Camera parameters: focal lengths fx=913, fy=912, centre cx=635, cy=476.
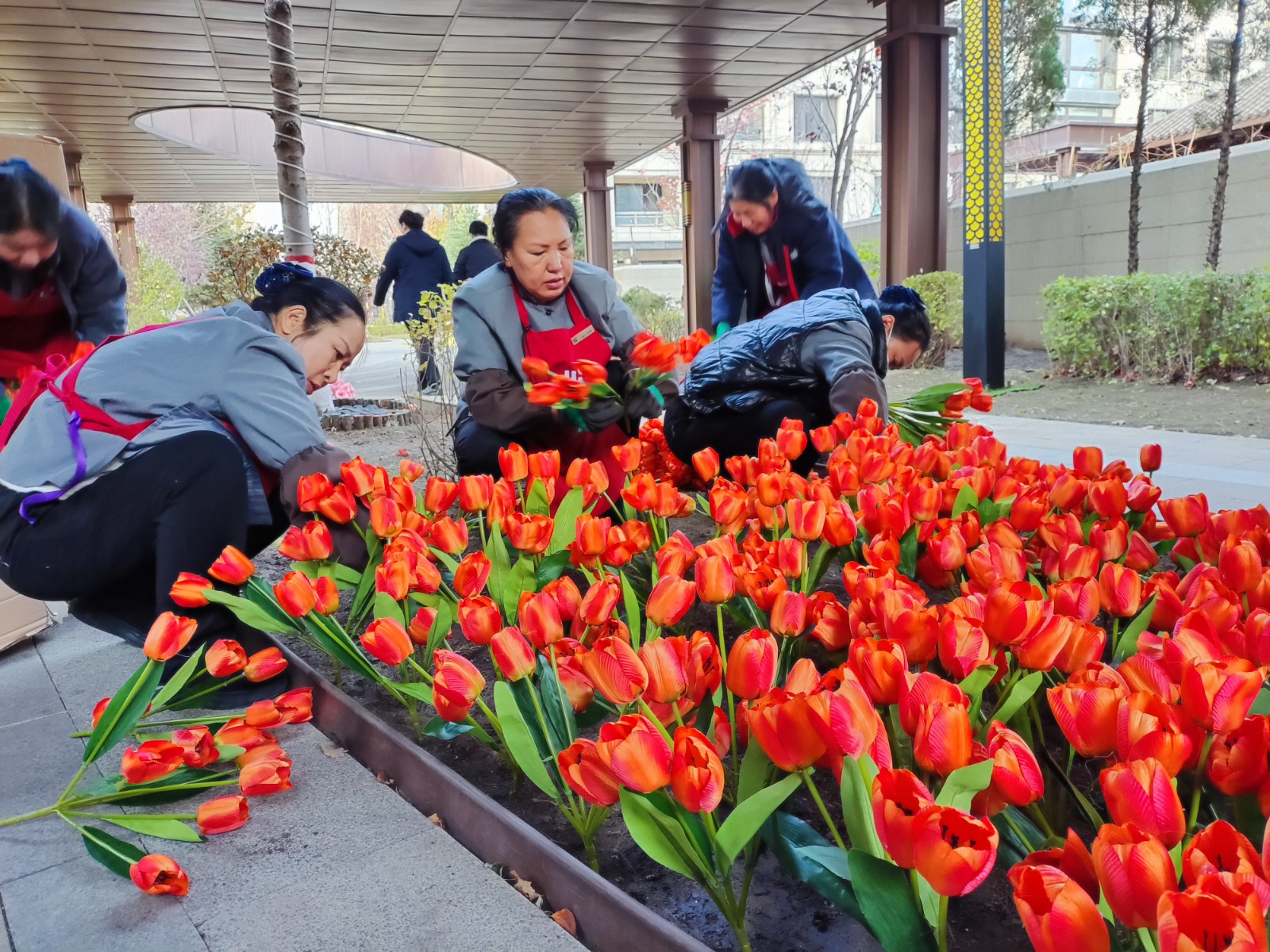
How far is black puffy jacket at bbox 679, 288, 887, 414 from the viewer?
92.1 inches

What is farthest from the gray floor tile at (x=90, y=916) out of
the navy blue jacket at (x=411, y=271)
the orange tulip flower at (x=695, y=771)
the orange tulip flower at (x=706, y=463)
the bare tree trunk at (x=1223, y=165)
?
the bare tree trunk at (x=1223, y=165)

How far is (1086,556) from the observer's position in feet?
3.51

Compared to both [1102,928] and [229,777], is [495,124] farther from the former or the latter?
[1102,928]

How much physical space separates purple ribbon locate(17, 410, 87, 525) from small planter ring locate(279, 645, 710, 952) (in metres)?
0.61

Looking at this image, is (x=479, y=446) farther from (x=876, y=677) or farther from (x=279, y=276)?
(x=876, y=677)

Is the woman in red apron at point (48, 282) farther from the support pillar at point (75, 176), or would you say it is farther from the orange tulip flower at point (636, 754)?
the support pillar at point (75, 176)

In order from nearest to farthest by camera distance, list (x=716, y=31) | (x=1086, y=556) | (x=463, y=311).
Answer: (x=1086, y=556) < (x=463, y=311) < (x=716, y=31)

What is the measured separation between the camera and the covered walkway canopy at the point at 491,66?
7109 mm

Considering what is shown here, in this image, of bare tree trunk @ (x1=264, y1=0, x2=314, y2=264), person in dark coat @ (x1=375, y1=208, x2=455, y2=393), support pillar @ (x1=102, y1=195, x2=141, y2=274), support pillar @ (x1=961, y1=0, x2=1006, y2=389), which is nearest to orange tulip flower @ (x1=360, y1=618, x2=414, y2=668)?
bare tree trunk @ (x1=264, y1=0, x2=314, y2=264)

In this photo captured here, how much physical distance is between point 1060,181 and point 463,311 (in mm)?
9777

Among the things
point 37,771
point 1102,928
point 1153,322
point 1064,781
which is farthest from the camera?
point 1153,322

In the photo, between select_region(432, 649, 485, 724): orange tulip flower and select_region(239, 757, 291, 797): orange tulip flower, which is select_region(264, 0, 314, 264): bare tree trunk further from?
select_region(432, 649, 485, 724): orange tulip flower

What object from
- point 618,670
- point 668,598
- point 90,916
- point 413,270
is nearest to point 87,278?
point 90,916

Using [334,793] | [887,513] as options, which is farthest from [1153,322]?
[334,793]
